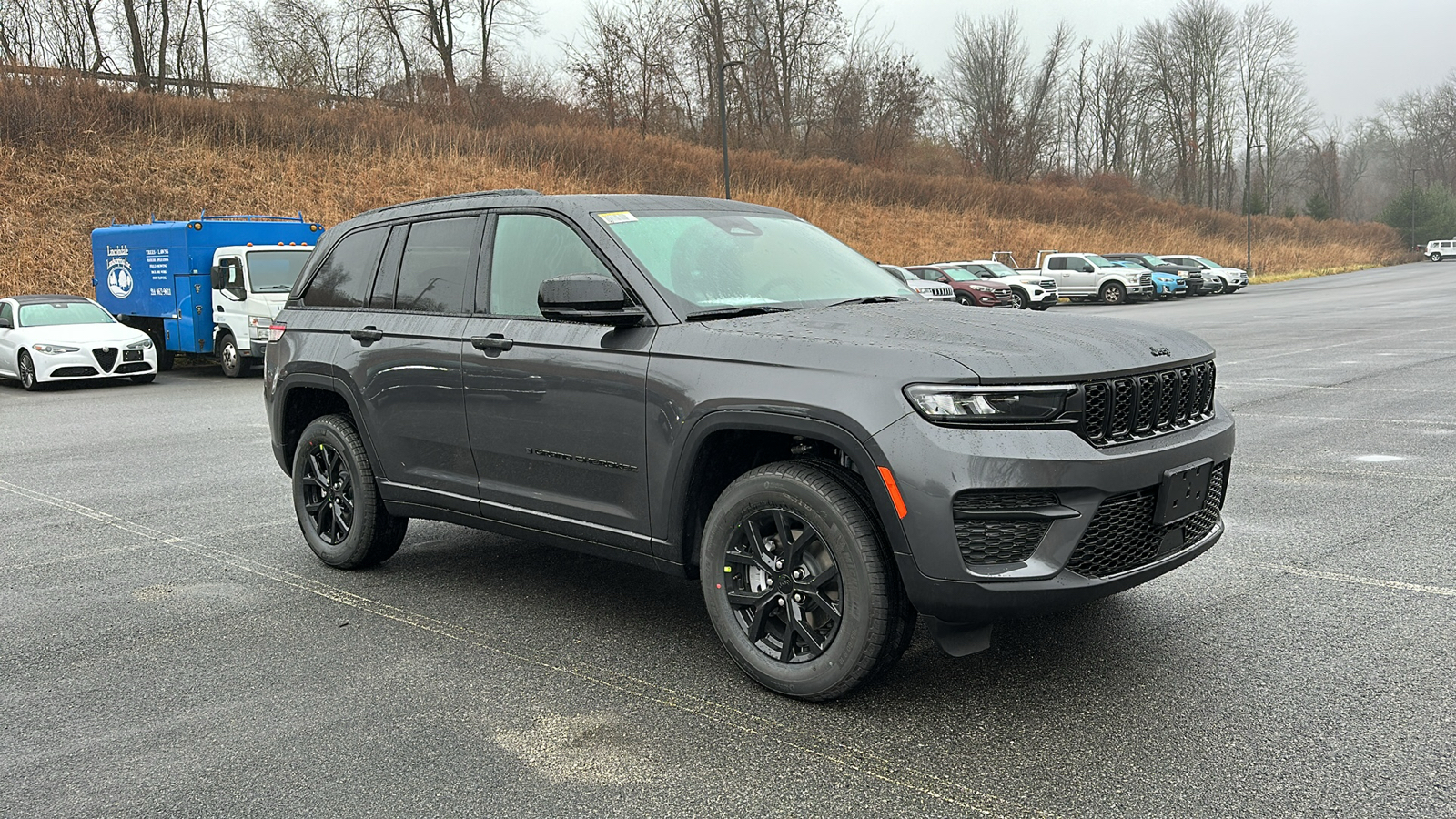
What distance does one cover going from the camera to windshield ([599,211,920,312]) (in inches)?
171

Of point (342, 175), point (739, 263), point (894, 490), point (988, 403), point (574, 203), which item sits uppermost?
point (342, 175)

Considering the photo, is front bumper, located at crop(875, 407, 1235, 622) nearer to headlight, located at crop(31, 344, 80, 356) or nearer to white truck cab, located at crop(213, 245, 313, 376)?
white truck cab, located at crop(213, 245, 313, 376)

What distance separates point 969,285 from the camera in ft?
110

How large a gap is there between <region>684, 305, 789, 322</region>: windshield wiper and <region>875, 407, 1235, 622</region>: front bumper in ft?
3.31

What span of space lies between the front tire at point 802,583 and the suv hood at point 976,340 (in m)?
0.43

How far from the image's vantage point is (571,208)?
15.2 feet

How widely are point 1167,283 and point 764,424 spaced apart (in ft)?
135

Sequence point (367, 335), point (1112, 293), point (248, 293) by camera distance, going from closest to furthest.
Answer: point (367, 335), point (248, 293), point (1112, 293)

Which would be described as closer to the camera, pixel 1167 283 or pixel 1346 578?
pixel 1346 578

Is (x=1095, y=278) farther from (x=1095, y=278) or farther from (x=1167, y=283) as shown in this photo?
(x=1167, y=283)

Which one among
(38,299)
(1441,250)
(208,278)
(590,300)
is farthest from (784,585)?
(1441,250)

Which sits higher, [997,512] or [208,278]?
[208,278]

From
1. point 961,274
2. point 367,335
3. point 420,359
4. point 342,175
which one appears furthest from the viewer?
point 961,274

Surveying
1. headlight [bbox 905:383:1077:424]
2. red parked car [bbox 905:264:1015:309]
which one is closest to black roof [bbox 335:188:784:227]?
headlight [bbox 905:383:1077:424]
